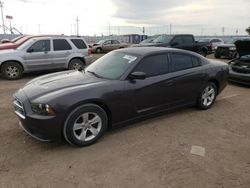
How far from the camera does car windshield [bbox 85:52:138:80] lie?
4597 millimetres

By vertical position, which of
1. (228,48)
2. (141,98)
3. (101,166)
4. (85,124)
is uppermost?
(228,48)

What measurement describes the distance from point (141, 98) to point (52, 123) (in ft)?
5.59

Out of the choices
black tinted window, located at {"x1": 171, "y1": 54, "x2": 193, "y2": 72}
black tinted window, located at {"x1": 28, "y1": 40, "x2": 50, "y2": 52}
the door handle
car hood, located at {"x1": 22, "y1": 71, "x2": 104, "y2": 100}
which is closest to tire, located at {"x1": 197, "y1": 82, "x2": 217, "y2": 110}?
→ black tinted window, located at {"x1": 171, "y1": 54, "x2": 193, "y2": 72}

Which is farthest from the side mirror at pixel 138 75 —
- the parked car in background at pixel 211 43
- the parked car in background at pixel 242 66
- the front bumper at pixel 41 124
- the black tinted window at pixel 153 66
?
the parked car in background at pixel 211 43

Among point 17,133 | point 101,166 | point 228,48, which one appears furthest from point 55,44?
point 228,48

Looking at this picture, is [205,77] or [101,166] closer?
[101,166]

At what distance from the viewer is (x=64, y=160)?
364 centimetres

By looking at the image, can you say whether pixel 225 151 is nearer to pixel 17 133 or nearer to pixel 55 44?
pixel 17 133

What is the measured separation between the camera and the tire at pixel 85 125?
12.5ft

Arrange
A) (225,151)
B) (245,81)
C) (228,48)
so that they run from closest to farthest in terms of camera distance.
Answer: (225,151), (245,81), (228,48)

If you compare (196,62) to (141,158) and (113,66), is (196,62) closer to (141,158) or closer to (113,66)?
(113,66)

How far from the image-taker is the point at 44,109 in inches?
144

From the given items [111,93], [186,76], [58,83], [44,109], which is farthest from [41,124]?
[186,76]

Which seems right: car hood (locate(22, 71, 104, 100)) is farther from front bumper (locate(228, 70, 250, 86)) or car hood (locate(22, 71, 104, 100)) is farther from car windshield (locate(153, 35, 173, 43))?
car windshield (locate(153, 35, 173, 43))
